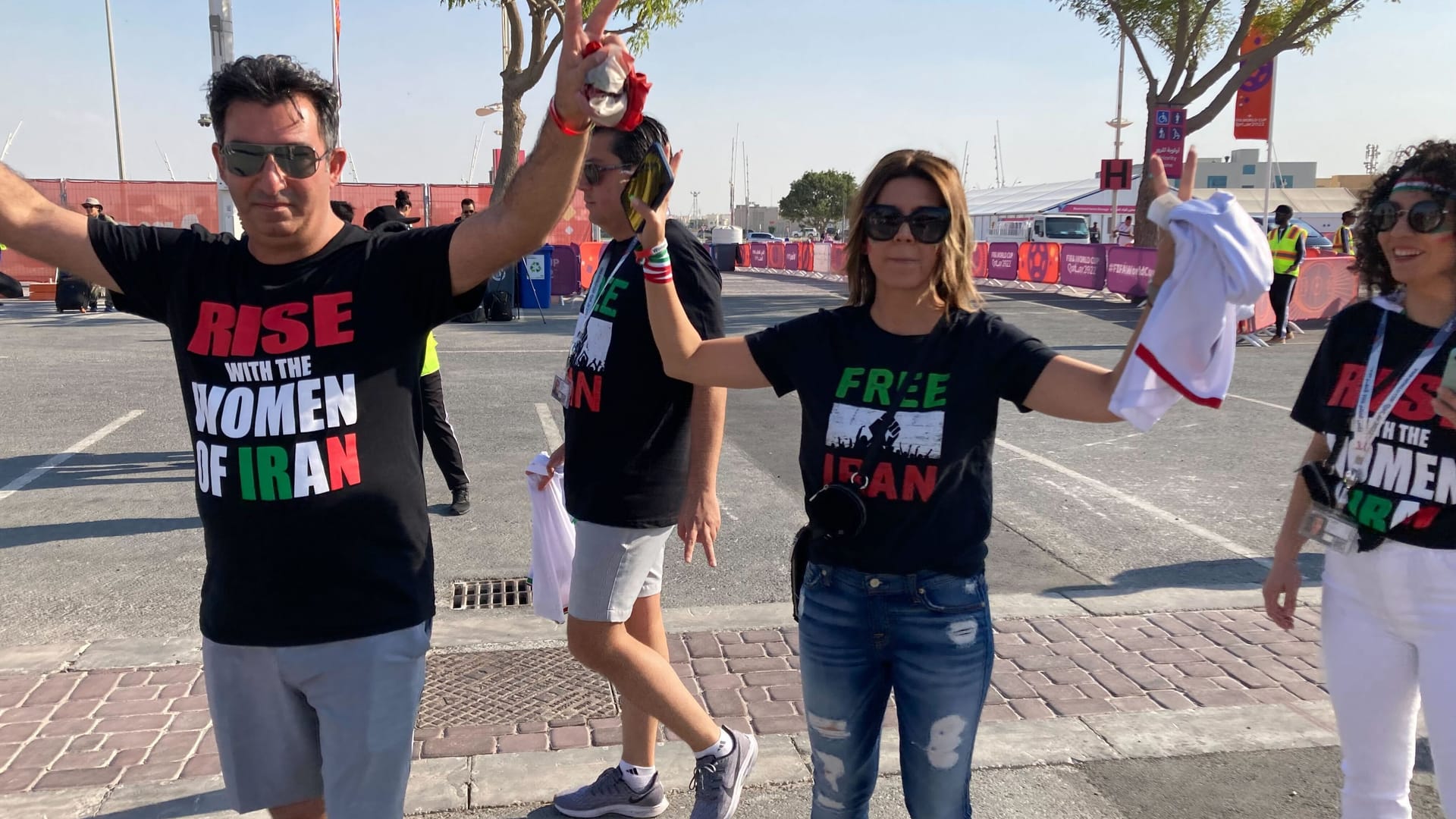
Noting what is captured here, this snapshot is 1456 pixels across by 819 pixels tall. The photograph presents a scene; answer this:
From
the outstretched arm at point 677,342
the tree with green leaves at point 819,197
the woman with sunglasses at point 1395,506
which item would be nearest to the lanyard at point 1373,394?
the woman with sunglasses at point 1395,506

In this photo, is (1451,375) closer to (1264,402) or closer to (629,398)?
(629,398)

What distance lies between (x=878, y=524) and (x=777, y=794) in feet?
4.78

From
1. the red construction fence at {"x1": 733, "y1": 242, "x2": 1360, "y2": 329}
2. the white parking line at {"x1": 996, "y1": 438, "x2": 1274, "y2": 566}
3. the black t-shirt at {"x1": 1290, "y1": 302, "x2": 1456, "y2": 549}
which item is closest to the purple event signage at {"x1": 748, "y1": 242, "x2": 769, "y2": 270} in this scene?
the red construction fence at {"x1": 733, "y1": 242, "x2": 1360, "y2": 329}

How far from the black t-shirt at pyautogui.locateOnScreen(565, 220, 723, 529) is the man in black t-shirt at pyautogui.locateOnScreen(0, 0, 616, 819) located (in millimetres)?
745

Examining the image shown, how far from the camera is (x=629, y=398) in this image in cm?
287

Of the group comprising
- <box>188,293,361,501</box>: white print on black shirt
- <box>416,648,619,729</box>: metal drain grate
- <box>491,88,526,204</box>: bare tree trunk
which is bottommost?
<box>416,648,619,729</box>: metal drain grate

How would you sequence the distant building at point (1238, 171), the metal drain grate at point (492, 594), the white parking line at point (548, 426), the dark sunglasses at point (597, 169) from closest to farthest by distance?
the dark sunglasses at point (597, 169), the metal drain grate at point (492, 594), the white parking line at point (548, 426), the distant building at point (1238, 171)

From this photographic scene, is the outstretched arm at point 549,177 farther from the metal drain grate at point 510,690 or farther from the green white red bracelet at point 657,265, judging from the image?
the metal drain grate at point 510,690

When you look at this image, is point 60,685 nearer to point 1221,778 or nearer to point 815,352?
point 815,352

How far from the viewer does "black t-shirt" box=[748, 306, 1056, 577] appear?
7.24ft

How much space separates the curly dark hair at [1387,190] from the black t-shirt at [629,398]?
1.68m

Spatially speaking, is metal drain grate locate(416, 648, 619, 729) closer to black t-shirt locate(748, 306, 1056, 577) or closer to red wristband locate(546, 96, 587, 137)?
black t-shirt locate(748, 306, 1056, 577)

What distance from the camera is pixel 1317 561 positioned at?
5.53 metres

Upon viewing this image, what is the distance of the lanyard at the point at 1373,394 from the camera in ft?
7.79
